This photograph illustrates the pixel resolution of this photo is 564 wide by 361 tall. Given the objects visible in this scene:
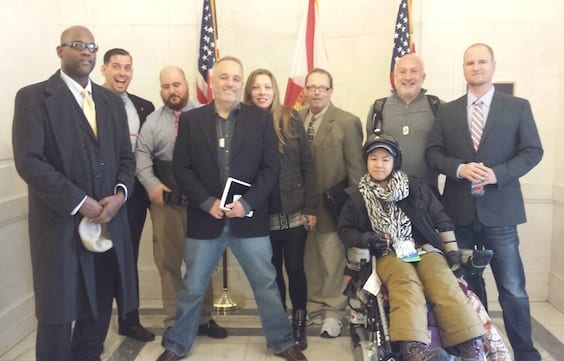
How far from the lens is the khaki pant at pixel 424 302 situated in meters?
2.30

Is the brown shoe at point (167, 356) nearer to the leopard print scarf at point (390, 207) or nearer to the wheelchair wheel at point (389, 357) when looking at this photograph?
the wheelchair wheel at point (389, 357)

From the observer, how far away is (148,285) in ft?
13.5

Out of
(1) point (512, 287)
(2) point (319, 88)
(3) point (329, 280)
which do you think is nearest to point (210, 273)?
(3) point (329, 280)

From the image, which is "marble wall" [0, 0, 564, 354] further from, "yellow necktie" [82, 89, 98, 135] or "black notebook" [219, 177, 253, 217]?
"black notebook" [219, 177, 253, 217]

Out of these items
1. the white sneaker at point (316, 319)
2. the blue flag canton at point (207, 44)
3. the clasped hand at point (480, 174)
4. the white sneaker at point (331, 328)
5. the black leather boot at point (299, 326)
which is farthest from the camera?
the blue flag canton at point (207, 44)

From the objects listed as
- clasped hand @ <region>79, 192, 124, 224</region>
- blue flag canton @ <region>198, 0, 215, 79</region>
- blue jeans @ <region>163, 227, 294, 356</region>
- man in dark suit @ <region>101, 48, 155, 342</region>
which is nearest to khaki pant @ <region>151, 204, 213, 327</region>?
man in dark suit @ <region>101, 48, 155, 342</region>

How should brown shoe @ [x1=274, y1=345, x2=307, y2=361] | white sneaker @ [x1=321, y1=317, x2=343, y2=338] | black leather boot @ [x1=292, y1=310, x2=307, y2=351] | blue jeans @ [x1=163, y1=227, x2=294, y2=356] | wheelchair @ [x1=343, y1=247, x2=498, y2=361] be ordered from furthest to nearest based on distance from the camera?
white sneaker @ [x1=321, y1=317, x2=343, y2=338], black leather boot @ [x1=292, y1=310, x2=307, y2=351], brown shoe @ [x1=274, y1=345, x2=307, y2=361], blue jeans @ [x1=163, y1=227, x2=294, y2=356], wheelchair @ [x1=343, y1=247, x2=498, y2=361]

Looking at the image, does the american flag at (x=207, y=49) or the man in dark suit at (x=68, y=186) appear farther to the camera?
the american flag at (x=207, y=49)

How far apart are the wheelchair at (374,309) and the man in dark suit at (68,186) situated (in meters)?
1.22

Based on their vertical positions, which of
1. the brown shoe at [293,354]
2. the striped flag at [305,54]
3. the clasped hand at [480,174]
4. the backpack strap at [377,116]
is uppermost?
the striped flag at [305,54]

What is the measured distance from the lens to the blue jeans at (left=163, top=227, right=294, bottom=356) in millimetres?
2834

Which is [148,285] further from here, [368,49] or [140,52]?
[368,49]

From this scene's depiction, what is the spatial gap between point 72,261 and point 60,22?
2.38m

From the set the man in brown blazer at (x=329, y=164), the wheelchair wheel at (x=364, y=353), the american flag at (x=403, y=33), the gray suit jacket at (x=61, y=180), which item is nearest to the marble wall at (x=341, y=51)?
the american flag at (x=403, y=33)
